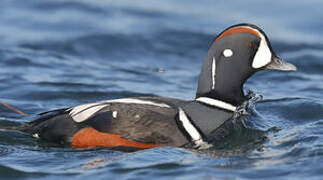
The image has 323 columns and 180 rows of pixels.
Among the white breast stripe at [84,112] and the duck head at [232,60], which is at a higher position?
the duck head at [232,60]

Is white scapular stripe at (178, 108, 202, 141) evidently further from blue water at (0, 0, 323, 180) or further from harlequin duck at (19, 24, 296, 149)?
blue water at (0, 0, 323, 180)

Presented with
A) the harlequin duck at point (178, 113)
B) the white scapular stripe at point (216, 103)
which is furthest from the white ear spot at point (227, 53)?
the white scapular stripe at point (216, 103)

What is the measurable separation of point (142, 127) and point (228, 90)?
4.34ft

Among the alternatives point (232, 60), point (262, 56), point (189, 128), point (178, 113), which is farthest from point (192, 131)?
point (262, 56)

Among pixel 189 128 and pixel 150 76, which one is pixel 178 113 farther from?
pixel 150 76

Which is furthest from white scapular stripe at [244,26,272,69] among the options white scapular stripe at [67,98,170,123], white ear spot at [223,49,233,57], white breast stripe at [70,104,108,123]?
white breast stripe at [70,104,108,123]

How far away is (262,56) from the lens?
9156 millimetres

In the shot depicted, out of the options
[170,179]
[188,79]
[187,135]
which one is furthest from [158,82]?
[170,179]

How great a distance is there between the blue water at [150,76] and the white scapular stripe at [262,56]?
0.99 meters

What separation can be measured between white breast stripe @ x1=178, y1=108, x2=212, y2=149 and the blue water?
127 mm

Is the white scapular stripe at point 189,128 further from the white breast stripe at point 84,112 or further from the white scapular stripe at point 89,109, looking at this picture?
the white breast stripe at point 84,112

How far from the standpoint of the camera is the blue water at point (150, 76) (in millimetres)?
8164

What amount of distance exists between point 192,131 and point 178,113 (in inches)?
10.8

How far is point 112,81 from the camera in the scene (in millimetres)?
13477
